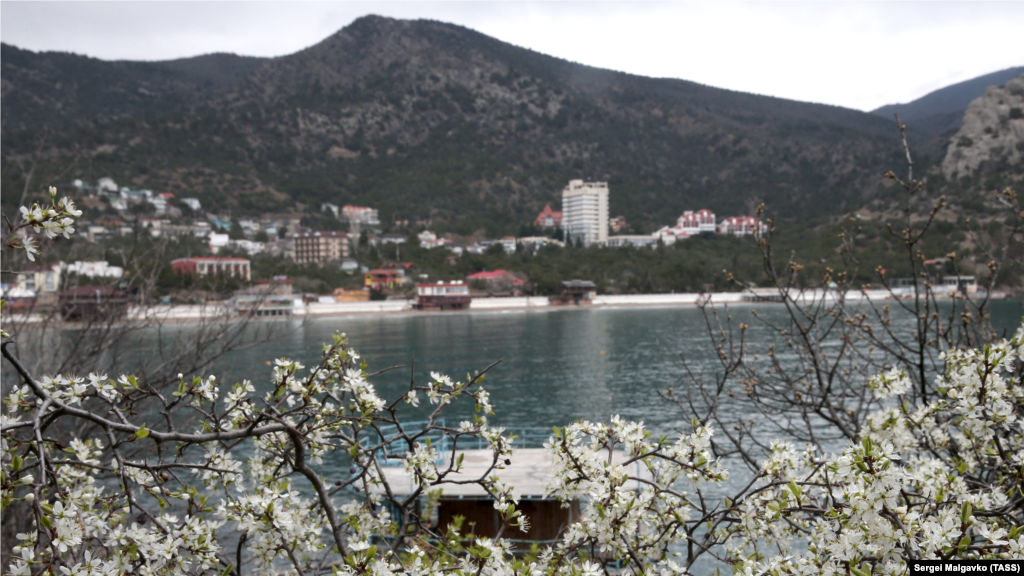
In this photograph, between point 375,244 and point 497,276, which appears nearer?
point 497,276

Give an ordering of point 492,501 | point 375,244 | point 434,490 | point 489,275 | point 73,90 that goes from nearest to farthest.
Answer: point 434,490 → point 492,501 → point 489,275 → point 375,244 → point 73,90

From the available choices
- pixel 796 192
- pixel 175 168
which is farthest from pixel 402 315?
pixel 796 192

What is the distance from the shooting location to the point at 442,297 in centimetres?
7350

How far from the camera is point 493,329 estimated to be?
53.5 metres

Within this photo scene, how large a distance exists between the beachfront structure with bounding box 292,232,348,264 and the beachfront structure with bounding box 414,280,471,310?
28518 mm

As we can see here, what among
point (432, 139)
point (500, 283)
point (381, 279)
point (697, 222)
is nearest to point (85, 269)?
point (381, 279)

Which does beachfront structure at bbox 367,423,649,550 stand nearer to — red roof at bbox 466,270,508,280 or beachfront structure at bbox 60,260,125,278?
beachfront structure at bbox 60,260,125,278

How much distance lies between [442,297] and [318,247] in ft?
111

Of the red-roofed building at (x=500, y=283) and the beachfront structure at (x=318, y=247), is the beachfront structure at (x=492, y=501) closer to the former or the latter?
the red-roofed building at (x=500, y=283)

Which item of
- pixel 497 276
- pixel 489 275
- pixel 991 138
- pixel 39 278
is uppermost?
pixel 991 138

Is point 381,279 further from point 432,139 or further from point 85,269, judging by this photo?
point 432,139

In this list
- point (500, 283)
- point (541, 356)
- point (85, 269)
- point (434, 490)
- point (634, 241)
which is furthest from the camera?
point (634, 241)

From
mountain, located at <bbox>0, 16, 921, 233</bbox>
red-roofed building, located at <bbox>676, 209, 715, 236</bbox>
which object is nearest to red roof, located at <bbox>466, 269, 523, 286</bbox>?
mountain, located at <bbox>0, 16, 921, 233</bbox>

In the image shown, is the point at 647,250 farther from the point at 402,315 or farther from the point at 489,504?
the point at 489,504
